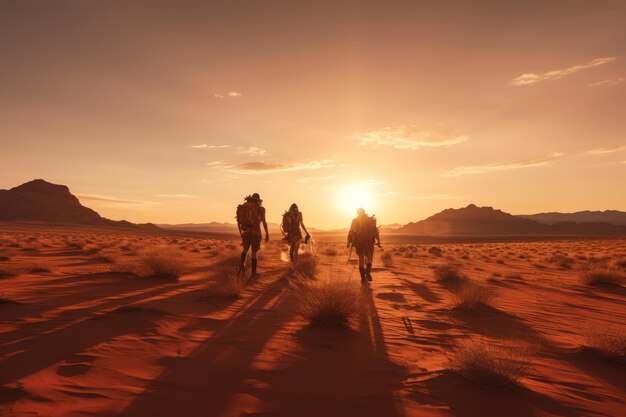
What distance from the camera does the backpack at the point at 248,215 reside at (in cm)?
1143

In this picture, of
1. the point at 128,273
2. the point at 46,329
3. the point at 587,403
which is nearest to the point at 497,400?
the point at 587,403

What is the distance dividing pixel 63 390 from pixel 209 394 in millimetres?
1337

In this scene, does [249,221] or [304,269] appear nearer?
[249,221]

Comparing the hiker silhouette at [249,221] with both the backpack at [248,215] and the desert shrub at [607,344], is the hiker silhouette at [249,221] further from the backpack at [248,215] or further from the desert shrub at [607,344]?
the desert shrub at [607,344]

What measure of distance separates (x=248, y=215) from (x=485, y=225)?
15344cm

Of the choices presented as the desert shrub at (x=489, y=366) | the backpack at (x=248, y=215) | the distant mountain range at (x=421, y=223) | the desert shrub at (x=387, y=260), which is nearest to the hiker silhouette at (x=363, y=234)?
the backpack at (x=248, y=215)

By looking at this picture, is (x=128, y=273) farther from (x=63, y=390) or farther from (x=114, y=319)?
(x=63, y=390)

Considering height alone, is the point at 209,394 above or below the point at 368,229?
below

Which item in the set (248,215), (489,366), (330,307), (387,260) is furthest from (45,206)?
(489,366)

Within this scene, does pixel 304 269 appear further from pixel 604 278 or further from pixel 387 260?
pixel 604 278

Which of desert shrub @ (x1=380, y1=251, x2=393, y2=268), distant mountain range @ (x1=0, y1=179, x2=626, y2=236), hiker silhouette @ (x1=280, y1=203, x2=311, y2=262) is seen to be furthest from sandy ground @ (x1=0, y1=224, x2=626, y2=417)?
distant mountain range @ (x1=0, y1=179, x2=626, y2=236)

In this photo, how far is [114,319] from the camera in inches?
234

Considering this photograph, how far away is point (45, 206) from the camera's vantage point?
129750 millimetres

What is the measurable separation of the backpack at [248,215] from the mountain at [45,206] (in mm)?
133827
